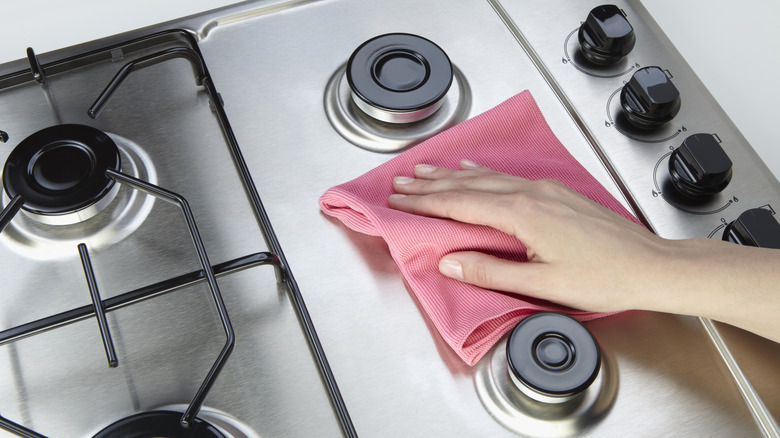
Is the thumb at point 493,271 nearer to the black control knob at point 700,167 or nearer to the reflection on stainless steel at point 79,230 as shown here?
the black control knob at point 700,167

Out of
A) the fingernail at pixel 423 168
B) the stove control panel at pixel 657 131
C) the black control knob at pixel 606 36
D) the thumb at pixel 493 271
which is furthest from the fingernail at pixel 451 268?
the black control knob at pixel 606 36

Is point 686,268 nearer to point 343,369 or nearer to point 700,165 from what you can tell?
point 700,165

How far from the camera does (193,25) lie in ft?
2.71

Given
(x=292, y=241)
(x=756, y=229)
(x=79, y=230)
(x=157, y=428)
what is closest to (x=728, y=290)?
(x=756, y=229)

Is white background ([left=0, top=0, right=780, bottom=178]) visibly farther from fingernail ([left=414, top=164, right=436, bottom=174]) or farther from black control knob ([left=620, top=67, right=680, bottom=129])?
fingernail ([left=414, top=164, right=436, bottom=174])

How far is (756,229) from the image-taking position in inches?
27.1

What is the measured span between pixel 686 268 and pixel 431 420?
275mm

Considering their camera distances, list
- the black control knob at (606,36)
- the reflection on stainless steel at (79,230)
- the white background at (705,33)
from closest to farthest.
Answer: the reflection on stainless steel at (79,230) → the black control knob at (606,36) → the white background at (705,33)

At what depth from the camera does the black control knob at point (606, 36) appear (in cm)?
78

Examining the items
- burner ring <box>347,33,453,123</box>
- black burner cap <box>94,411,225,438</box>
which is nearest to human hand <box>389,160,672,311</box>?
burner ring <box>347,33,453,123</box>

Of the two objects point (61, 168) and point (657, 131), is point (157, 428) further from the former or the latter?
point (657, 131)

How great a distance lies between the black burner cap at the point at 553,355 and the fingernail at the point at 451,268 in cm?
7

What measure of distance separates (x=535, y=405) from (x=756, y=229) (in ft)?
0.94

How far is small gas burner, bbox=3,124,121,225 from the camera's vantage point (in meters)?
0.67
